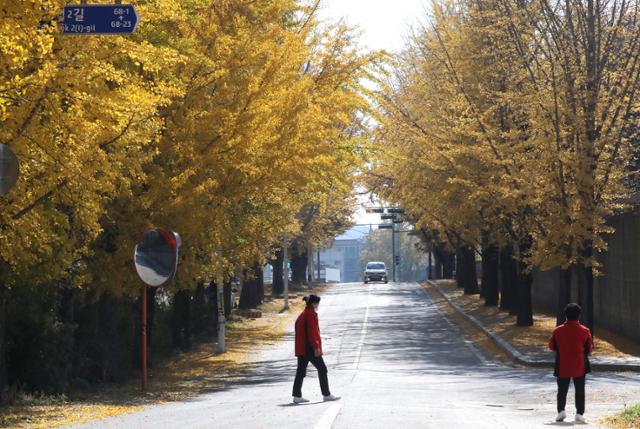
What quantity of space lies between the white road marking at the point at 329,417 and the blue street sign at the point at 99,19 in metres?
4.95

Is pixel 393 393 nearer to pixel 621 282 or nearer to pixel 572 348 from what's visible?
pixel 572 348

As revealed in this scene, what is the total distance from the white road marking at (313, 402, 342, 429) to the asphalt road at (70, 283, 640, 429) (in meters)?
0.01

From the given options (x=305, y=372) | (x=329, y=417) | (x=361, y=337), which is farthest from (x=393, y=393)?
(x=361, y=337)

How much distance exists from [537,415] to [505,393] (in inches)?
132

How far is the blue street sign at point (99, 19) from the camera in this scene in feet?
41.4

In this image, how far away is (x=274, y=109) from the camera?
Result: 21.7 metres

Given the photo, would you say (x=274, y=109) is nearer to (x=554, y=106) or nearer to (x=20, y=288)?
(x=20, y=288)

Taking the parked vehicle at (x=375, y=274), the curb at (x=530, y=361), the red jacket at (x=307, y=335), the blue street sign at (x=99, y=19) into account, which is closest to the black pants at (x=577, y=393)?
the red jacket at (x=307, y=335)

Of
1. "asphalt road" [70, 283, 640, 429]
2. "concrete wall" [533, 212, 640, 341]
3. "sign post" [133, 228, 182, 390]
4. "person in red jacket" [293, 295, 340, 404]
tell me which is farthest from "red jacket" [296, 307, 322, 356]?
"concrete wall" [533, 212, 640, 341]

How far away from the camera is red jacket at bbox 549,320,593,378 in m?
14.5

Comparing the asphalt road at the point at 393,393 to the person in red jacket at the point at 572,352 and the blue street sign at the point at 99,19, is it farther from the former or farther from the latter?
the blue street sign at the point at 99,19

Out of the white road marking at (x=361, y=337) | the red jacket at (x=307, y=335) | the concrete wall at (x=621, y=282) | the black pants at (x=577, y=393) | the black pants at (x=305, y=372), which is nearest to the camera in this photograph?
the black pants at (x=577, y=393)

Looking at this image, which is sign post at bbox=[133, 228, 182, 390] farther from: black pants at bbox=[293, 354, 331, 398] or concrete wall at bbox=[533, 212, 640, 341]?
concrete wall at bbox=[533, 212, 640, 341]

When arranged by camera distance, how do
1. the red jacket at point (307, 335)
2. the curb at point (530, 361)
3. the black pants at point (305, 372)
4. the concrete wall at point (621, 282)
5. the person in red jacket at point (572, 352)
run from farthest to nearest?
the concrete wall at point (621, 282) < the curb at point (530, 361) < the red jacket at point (307, 335) < the black pants at point (305, 372) < the person in red jacket at point (572, 352)
